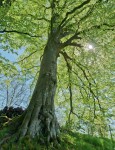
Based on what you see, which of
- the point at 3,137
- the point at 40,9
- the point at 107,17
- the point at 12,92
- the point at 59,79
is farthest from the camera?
the point at 12,92

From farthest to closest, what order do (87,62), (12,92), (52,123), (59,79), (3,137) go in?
(12,92) → (59,79) → (87,62) → (52,123) → (3,137)

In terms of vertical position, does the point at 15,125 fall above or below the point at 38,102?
below

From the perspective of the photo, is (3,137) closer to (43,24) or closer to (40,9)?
(40,9)

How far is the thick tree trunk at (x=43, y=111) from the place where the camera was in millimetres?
7875

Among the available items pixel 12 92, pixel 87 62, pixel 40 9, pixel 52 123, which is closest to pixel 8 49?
pixel 40 9

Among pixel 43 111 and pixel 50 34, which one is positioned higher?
pixel 50 34

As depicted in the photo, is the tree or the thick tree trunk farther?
the tree

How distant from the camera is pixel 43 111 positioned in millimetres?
8523

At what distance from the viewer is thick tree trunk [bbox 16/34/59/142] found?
7.88m

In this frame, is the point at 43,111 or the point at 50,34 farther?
the point at 50,34

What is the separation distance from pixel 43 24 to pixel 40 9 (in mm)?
1663

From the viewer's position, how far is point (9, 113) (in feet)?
39.8

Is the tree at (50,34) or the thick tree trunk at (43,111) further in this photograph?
the tree at (50,34)

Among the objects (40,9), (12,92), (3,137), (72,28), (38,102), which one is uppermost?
(12,92)
